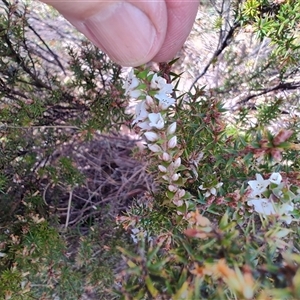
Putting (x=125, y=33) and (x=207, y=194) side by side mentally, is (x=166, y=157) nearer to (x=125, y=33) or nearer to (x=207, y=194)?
(x=207, y=194)

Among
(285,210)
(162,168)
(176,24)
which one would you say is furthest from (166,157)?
(176,24)

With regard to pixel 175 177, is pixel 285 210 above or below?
below

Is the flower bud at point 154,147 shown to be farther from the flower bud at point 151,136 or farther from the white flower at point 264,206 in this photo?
the white flower at point 264,206

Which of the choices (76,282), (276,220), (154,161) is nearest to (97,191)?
(76,282)

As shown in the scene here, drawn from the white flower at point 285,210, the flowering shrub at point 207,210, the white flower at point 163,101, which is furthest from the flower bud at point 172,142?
the white flower at point 285,210

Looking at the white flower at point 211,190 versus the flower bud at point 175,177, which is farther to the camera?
the white flower at point 211,190

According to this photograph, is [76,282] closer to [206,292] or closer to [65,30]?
[206,292]
